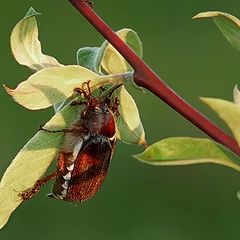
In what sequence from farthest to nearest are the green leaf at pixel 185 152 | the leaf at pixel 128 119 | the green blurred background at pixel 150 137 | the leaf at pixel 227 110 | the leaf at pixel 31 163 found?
1. the green blurred background at pixel 150 137
2. the leaf at pixel 128 119
3. the leaf at pixel 31 163
4. the green leaf at pixel 185 152
5. the leaf at pixel 227 110

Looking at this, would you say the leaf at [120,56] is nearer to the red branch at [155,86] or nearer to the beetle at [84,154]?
the beetle at [84,154]

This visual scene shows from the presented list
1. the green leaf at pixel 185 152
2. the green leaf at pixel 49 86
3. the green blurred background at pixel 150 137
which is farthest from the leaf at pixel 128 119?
the green blurred background at pixel 150 137

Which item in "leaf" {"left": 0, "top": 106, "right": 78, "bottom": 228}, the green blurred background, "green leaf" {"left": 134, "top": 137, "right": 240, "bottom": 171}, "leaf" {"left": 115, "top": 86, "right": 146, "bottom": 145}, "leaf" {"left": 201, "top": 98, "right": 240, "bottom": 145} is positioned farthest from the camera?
the green blurred background

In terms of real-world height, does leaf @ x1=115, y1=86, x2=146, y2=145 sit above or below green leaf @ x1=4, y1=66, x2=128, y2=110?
below

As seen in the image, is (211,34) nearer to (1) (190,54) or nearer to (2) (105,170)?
(1) (190,54)

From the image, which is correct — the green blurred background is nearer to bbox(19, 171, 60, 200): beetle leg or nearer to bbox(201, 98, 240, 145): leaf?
bbox(19, 171, 60, 200): beetle leg

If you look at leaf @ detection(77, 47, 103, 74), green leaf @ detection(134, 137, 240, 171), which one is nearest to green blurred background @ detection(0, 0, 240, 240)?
leaf @ detection(77, 47, 103, 74)
